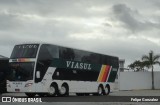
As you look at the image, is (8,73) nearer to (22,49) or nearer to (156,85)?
(22,49)

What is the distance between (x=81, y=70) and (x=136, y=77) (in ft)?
116

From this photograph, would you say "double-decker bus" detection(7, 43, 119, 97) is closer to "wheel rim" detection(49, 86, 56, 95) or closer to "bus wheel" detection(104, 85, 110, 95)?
"wheel rim" detection(49, 86, 56, 95)

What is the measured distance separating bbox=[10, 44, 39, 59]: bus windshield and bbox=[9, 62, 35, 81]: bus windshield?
538 mm

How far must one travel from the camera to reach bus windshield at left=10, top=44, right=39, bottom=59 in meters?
28.7

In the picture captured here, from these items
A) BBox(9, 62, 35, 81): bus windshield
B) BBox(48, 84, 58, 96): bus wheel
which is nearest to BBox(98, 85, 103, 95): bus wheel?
BBox(48, 84, 58, 96): bus wheel

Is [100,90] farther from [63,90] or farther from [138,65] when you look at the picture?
[138,65]

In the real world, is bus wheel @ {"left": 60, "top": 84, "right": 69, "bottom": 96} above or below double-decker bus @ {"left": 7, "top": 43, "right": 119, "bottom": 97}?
below

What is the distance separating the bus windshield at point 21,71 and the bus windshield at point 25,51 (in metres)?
0.54

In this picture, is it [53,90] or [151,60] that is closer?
[53,90]

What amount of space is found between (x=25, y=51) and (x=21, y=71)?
1.33 metres

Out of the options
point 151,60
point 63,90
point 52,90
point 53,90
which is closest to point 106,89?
point 63,90

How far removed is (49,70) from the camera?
29.2 meters

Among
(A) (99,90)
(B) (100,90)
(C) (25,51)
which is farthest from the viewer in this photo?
(B) (100,90)

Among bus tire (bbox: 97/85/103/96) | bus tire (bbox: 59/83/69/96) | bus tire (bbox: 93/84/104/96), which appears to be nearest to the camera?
bus tire (bbox: 59/83/69/96)
